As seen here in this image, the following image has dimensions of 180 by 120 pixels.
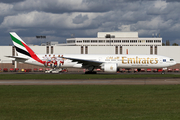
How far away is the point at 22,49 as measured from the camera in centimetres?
5197

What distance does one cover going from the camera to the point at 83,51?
8119 cm

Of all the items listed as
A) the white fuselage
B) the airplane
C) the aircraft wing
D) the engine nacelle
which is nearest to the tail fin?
the airplane

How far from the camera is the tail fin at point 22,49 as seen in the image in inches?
2030
